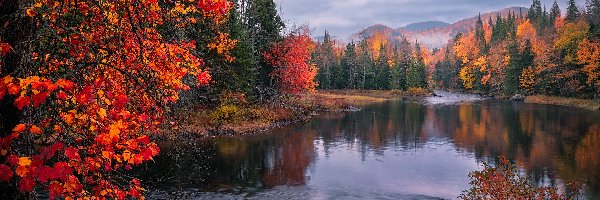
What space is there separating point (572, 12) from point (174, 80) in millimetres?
136217

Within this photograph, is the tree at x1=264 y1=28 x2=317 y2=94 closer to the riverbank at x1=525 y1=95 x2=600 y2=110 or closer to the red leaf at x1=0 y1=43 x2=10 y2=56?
the riverbank at x1=525 y1=95 x2=600 y2=110

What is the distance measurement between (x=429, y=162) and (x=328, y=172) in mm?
7254

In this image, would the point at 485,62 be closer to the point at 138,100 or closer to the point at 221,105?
the point at 221,105

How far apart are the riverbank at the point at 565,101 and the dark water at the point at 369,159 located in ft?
65.7

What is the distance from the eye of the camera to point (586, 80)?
76.2 meters

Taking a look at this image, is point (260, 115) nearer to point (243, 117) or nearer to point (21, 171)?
point (243, 117)

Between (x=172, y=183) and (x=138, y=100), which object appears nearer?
(x=138, y=100)

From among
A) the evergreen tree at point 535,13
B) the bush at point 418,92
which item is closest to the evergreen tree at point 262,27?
the bush at point 418,92

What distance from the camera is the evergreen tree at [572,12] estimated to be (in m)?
117

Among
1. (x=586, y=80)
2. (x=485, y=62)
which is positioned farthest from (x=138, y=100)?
(x=485, y=62)

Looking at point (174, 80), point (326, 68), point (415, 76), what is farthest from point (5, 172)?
point (326, 68)

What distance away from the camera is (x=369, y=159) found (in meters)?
31.0

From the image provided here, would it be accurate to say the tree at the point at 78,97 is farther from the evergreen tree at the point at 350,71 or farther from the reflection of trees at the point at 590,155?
the evergreen tree at the point at 350,71

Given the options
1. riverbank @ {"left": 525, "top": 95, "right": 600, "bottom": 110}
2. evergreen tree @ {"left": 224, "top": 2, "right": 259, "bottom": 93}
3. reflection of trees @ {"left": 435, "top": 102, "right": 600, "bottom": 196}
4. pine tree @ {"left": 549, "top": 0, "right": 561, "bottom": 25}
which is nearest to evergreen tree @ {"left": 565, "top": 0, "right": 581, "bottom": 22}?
pine tree @ {"left": 549, "top": 0, "right": 561, "bottom": 25}
